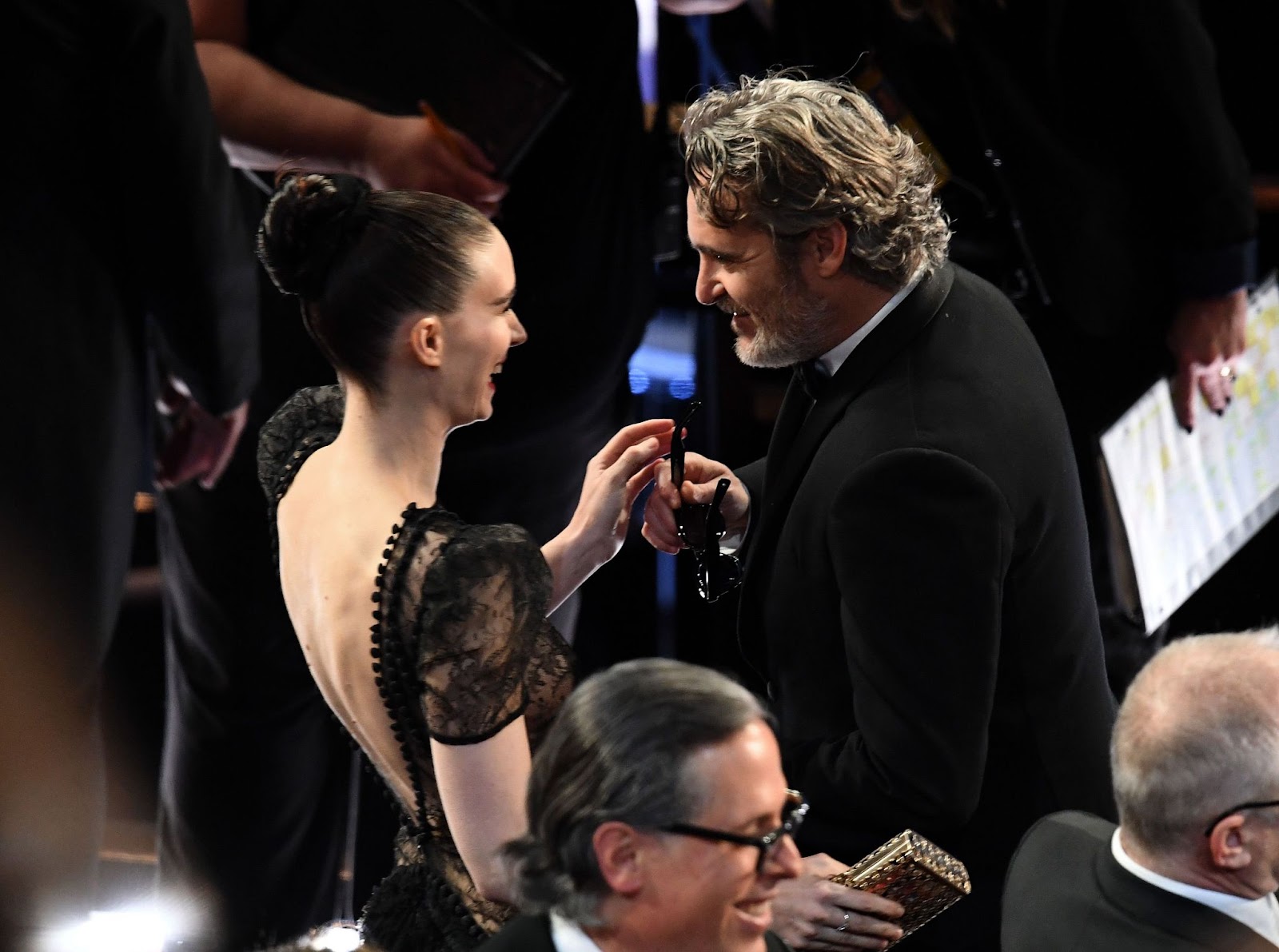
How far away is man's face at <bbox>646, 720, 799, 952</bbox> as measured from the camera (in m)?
1.73

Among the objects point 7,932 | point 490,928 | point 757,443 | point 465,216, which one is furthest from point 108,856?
point 757,443

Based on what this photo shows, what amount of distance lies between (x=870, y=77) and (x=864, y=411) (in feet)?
5.23

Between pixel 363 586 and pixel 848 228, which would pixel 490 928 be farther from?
pixel 848 228

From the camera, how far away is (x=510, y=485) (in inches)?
131

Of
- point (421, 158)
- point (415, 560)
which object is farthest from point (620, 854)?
point (421, 158)

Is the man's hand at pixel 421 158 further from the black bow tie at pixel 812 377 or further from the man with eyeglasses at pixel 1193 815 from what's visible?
A: the man with eyeglasses at pixel 1193 815

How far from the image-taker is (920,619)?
222 cm

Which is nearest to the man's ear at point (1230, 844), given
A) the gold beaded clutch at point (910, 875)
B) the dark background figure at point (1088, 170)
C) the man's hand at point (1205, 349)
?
the gold beaded clutch at point (910, 875)

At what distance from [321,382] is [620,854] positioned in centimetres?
159

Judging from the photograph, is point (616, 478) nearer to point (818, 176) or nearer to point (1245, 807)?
point (818, 176)

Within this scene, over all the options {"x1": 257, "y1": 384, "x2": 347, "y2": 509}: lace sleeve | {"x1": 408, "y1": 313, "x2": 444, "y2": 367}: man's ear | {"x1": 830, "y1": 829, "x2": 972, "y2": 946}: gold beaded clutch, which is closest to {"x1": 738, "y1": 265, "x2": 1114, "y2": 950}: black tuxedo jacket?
{"x1": 830, "y1": 829, "x2": 972, "y2": 946}: gold beaded clutch

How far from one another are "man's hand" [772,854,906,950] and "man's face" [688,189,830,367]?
32.7 inches

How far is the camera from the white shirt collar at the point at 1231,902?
6.61ft

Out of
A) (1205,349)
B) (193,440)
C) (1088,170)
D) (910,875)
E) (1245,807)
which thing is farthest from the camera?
(1205,349)
